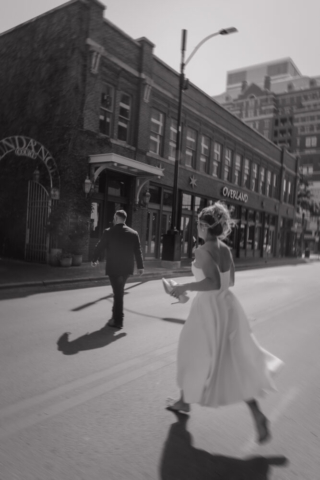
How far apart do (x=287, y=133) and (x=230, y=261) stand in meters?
103

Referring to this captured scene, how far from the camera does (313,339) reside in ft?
20.1

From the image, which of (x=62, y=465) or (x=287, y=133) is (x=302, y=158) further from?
(x=62, y=465)

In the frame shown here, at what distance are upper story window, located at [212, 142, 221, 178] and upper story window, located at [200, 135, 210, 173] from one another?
855 millimetres

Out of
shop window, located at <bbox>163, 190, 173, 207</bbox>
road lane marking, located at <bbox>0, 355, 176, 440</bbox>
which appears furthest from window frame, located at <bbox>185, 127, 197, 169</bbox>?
road lane marking, located at <bbox>0, 355, 176, 440</bbox>

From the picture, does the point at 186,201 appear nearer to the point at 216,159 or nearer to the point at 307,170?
the point at 216,159

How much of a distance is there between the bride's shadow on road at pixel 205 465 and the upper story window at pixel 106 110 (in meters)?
15.2

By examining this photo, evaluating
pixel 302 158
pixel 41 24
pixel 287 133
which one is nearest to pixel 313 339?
pixel 41 24

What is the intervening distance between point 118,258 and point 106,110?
11.7 m

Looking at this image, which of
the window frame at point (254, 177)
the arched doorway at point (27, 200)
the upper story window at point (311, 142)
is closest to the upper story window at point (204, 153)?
the window frame at point (254, 177)

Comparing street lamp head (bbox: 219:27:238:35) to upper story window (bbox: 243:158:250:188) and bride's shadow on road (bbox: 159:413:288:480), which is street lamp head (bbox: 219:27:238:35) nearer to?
upper story window (bbox: 243:158:250:188)

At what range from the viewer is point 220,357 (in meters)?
3.01

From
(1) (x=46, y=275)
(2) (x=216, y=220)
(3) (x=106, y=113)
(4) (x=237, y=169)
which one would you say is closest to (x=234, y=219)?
(1) (x=46, y=275)

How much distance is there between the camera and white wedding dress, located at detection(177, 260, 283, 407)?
2963mm

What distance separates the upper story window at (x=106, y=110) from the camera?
16.6 metres
